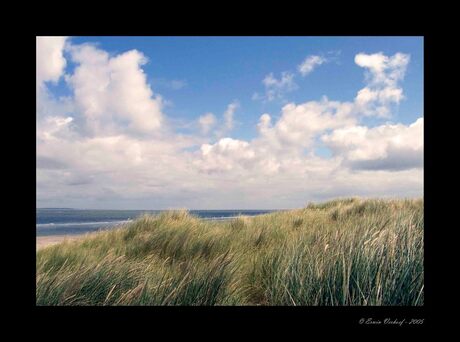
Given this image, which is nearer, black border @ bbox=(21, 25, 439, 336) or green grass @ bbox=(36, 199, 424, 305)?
black border @ bbox=(21, 25, 439, 336)
